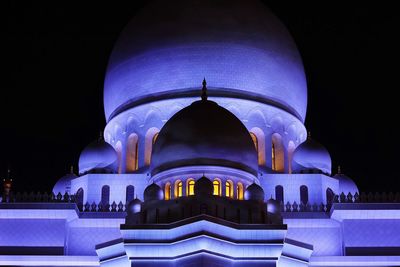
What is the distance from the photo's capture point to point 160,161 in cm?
3634

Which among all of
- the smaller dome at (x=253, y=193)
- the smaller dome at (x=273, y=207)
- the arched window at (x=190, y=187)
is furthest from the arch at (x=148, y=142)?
the smaller dome at (x=273, y=207)

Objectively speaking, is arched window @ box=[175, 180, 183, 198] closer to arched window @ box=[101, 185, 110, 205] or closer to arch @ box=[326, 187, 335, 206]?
arched window @ box=[101, 185, 110, 205]

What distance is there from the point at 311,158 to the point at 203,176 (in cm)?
889

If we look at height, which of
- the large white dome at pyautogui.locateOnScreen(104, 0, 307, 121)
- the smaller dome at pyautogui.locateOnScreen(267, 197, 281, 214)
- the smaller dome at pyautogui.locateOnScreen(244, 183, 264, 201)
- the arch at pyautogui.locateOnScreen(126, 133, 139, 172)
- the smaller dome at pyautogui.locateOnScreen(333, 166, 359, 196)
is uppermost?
the large white dome at pyautogui.locateOnScreen(104, 0, 307, 121)

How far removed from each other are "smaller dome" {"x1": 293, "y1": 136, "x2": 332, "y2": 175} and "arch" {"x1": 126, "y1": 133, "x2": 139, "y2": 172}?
288 inches

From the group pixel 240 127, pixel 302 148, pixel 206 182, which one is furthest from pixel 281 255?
pixel 302 148

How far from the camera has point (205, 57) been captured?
140ft

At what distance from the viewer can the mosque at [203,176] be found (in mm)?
32031

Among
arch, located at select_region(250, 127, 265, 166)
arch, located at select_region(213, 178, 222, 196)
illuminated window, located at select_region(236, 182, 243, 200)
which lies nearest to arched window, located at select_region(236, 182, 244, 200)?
illuminated window, located at select_region(236, 182, 243, 200)

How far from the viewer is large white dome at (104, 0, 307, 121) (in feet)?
140

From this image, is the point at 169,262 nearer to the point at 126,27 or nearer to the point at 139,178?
the point at 139,178

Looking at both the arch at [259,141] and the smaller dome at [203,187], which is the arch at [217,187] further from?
the arch at [259,141]

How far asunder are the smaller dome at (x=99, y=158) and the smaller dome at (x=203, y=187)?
30.0ft

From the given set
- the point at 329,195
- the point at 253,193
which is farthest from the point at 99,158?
the point at 329,195
